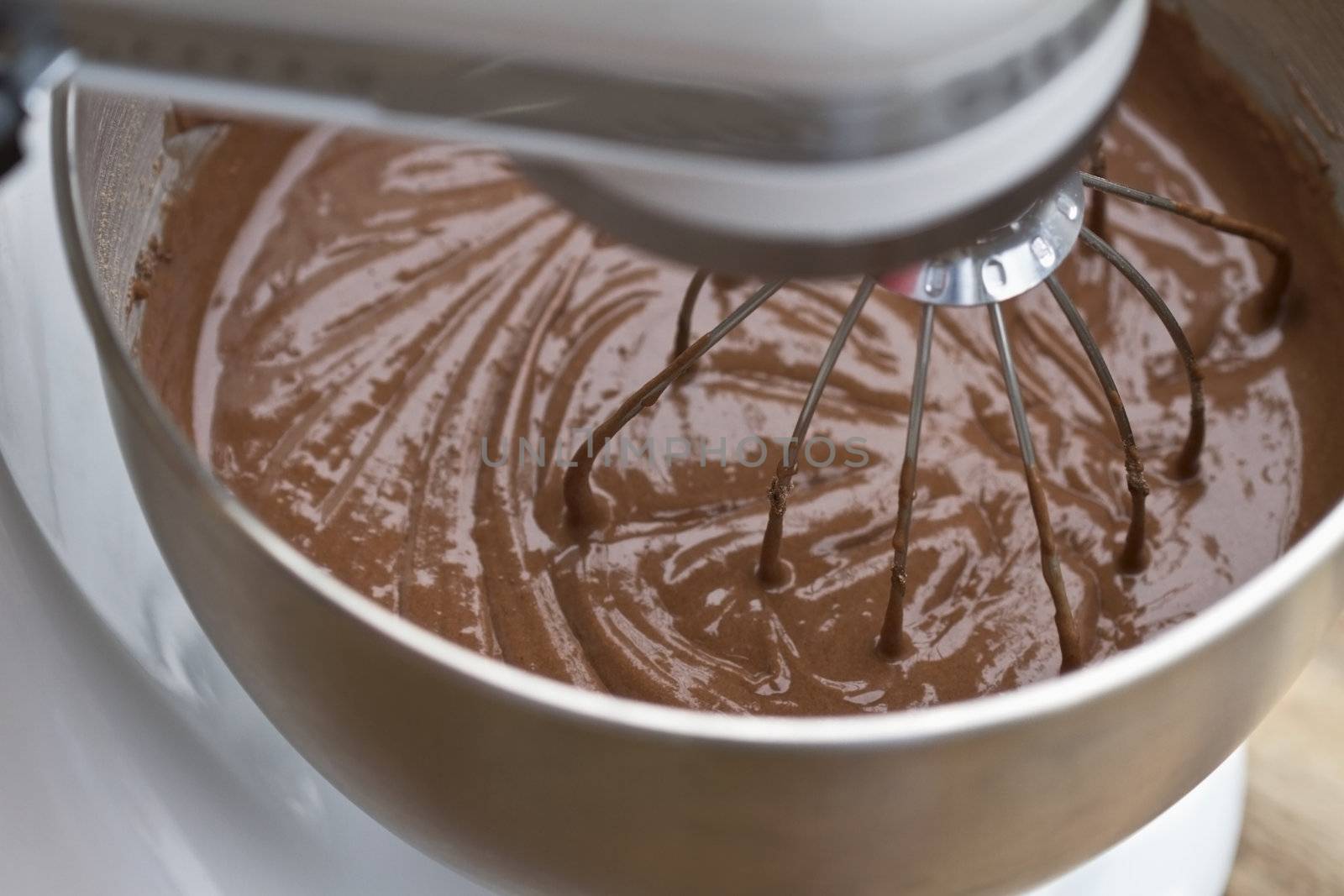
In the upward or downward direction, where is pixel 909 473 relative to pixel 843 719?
upward

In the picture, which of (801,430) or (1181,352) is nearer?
(801,430)

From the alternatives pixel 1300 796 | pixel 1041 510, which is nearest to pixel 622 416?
pixel 1041 510

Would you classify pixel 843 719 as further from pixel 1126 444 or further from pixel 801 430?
pixel 1126 444

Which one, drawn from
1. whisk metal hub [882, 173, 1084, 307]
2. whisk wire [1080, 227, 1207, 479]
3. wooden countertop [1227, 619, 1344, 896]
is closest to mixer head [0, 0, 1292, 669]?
whisk metal hub [882, 173, 1084, 307]

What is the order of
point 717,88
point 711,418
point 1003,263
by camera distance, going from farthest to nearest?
point 711,418 → point 1003,263 → point 717,88

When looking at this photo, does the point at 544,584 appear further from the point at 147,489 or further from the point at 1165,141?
the point at 1165,141

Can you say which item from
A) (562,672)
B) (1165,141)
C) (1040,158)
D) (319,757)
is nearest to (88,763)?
(319,757)
